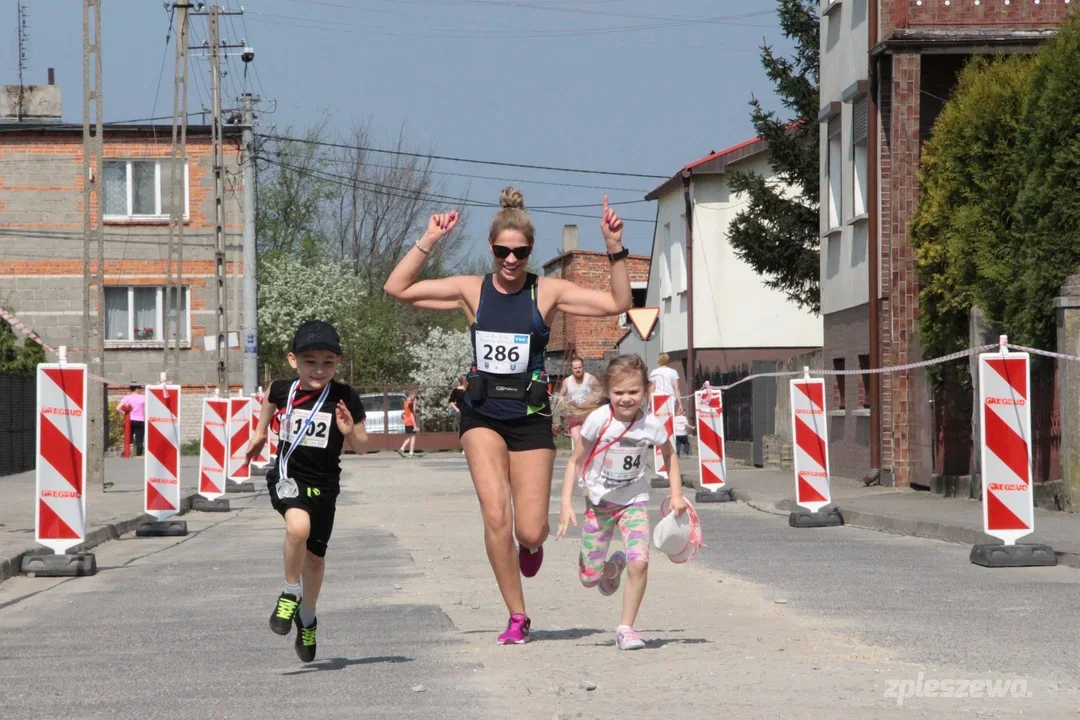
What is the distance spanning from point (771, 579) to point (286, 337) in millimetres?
46261

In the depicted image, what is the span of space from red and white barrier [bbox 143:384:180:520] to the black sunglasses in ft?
29.9

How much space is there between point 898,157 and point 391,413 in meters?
27.0

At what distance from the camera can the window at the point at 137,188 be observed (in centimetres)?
4434

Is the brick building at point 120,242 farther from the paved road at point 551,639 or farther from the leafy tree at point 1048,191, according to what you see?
the paved road at point 551,639

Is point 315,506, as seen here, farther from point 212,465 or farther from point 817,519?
point 212,465

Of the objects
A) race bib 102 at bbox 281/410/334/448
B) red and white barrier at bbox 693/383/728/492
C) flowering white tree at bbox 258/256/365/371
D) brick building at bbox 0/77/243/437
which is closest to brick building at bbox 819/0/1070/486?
red and white barrier at bbox 693/383/728/492

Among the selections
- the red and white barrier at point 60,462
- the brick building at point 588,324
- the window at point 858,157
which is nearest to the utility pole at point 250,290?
the window at point 858,157

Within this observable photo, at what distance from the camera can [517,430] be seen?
24.2 feet

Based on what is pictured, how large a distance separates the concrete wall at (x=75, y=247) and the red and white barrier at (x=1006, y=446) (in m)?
34.9

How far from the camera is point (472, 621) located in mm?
8469

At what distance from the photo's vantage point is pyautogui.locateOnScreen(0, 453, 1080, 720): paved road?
239 inches

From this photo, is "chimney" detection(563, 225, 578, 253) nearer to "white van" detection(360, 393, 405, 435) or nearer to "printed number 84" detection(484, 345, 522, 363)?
"white van" detection(360, 393, 405, 435)

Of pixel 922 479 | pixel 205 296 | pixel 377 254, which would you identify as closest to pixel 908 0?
pixel 922 479

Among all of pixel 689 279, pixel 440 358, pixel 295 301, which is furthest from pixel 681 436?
pixel 295 301
